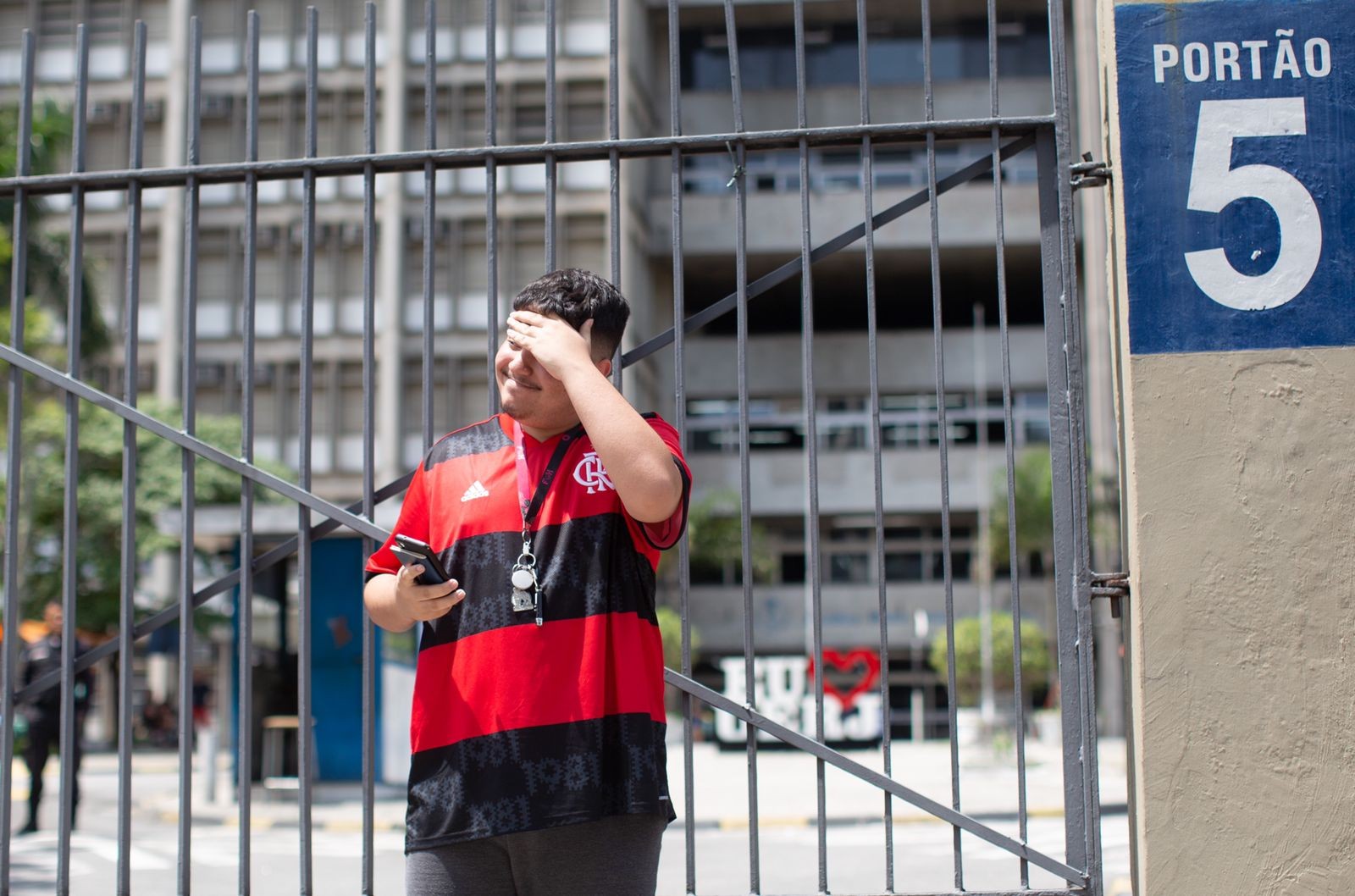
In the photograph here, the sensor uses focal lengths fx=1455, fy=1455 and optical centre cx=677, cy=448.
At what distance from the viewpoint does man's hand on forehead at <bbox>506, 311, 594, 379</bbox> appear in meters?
2.77

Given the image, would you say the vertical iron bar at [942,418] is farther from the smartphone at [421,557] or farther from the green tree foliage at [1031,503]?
the green tree foliage at [1031,503]

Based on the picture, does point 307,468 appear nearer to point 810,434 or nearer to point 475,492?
point 475,492

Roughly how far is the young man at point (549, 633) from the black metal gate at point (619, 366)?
0.59 meters

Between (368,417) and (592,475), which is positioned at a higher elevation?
→ (368,417)

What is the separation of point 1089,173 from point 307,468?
83.1 inches

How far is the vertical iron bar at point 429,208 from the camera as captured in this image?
11.8ft

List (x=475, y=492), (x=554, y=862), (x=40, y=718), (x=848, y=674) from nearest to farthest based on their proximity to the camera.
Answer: (x=554, y=862) < (x=475, y=492) < (x=40, y=718) < (x=848, y=674)

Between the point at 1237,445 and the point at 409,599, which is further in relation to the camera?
the point at 1237,445

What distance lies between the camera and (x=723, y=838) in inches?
479

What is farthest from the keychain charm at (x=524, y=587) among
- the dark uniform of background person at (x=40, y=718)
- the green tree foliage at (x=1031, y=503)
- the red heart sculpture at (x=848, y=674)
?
the green tree foliage at (x=1031, y=503)

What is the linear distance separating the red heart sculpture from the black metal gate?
1249 centimetres

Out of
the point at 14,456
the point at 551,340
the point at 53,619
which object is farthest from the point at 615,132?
the point at 53,619

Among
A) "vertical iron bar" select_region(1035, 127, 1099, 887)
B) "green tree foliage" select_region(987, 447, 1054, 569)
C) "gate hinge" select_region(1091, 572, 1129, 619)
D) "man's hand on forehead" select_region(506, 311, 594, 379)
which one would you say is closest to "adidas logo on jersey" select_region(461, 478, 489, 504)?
"man's hand on forehead" select_region(506, 311, 594, 379)

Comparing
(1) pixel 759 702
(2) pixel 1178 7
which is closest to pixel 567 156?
(2) pixel 1178 7
